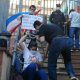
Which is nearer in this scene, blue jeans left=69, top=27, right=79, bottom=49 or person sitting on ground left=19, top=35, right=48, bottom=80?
person sitting on ground left=19, top=35, right=48, bottom=80

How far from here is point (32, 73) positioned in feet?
27.5

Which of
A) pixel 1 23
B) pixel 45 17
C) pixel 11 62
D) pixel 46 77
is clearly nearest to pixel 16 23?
pixel 1 23

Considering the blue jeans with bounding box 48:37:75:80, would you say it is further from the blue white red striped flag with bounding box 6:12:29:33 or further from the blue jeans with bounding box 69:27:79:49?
the blue jeans with bounding box 69:27:79:49

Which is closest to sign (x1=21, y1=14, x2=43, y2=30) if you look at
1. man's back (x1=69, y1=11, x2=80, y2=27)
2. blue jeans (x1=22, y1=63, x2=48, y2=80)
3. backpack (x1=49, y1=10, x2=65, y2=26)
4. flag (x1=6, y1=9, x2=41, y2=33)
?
flag (x1=6, y1=9, x2=41, y2=33)

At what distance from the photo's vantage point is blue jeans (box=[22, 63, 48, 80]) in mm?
8383

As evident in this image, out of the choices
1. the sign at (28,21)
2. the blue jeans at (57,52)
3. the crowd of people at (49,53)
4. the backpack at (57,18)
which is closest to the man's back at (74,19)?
the backpack at (57,18)

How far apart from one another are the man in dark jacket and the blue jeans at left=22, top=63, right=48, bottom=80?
0.72ft

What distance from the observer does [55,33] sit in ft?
29.5

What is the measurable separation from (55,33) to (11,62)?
4.17 feet

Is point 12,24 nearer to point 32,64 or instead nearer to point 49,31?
point 49,31

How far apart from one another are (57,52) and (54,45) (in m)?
0.18

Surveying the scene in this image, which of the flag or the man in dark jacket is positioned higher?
the flag

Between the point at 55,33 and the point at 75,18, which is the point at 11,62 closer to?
the point at 55,33

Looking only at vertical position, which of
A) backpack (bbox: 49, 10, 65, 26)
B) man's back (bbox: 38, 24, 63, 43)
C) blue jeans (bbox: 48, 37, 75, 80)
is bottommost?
blue jeans (bbox: 48, 37, 75, 80)
